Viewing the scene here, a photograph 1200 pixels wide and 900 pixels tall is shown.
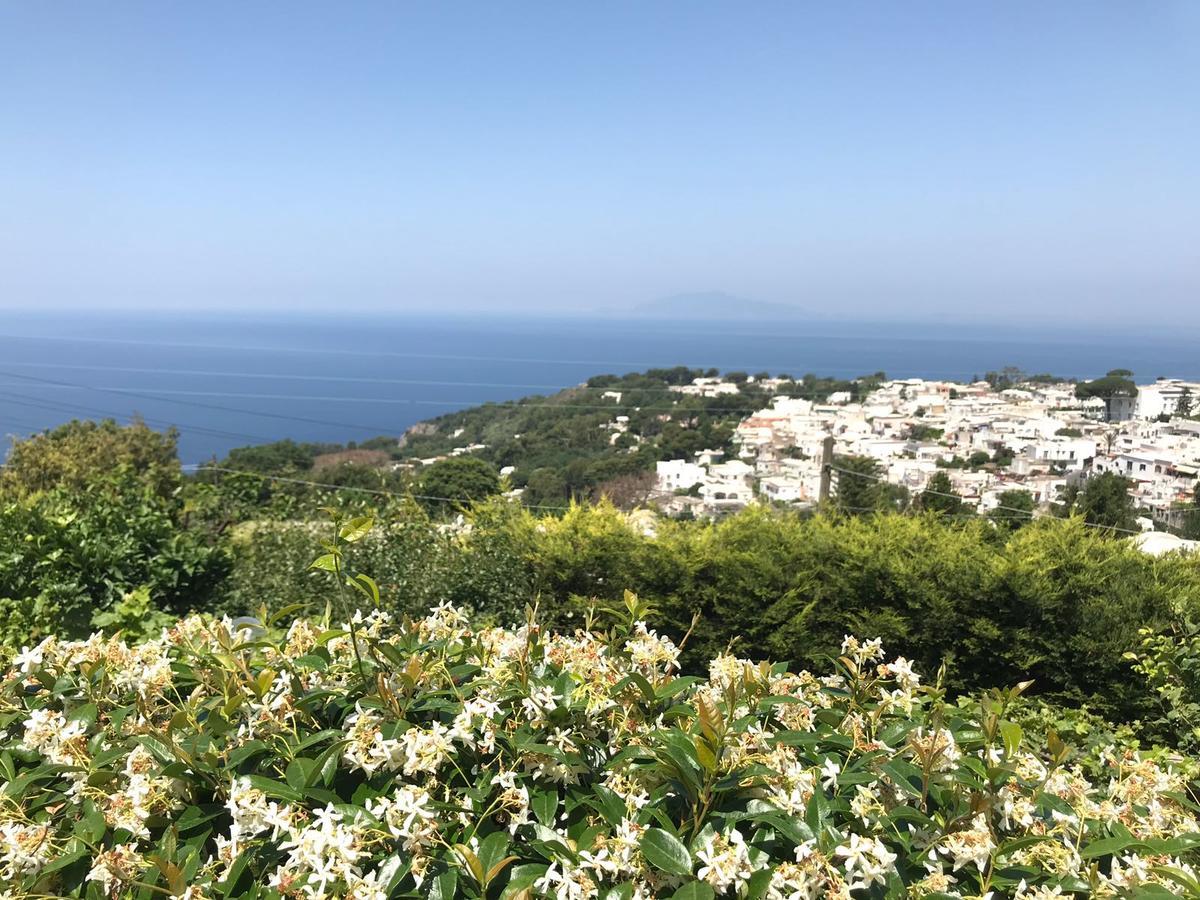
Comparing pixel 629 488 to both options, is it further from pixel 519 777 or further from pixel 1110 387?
pixel 1110 387

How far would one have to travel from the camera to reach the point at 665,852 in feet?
3.54

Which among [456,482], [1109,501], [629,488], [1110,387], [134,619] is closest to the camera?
[134,619]

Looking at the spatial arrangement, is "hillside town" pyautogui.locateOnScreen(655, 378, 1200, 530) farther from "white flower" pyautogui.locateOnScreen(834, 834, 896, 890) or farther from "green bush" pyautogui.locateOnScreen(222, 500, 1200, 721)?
"white flower" pyautogui.locateOnScreen(834, 834, 896, 890)

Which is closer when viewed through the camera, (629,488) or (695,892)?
(695,892)

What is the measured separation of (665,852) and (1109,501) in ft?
26.1

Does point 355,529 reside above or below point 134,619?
above

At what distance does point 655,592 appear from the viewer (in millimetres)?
4770

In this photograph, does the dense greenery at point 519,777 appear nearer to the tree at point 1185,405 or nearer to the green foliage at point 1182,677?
the green foliage at point 1182,677

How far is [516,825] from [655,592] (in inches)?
143

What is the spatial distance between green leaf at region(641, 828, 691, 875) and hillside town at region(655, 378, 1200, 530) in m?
5.07

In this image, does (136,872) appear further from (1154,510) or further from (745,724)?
(1154,510)

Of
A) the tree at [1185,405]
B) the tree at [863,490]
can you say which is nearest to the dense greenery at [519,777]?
the tree at [863,490]

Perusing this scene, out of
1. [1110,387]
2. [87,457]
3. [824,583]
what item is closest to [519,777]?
[824,583]

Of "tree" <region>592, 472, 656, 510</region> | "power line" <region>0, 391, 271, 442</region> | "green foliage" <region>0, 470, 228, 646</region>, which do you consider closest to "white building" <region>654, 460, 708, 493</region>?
"tree" <region>592, 472, 656, 510</region>
